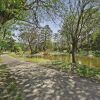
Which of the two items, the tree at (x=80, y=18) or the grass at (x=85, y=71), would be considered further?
the tree at (x=80, y=18)

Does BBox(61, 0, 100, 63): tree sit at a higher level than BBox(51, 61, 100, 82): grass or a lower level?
higher

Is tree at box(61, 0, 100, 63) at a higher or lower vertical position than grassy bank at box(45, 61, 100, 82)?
higher

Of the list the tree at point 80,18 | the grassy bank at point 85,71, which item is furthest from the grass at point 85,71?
the tree at point 80,18

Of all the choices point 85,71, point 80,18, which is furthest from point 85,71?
point 80,18

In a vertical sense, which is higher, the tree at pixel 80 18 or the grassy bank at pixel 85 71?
the tree at pixel 80 18

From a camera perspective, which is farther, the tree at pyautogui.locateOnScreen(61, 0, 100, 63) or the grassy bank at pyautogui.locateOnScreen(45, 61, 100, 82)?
the tree at pyautogui.locateOnScreen(61, 0, 100, 63)

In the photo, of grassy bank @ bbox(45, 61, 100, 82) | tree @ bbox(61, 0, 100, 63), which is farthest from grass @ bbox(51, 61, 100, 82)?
tree @ bbox(61, 0, 100, 63)

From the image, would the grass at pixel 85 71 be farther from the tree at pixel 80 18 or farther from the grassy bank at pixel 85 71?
the tree at pixel 80 18

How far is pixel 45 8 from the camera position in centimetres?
1609

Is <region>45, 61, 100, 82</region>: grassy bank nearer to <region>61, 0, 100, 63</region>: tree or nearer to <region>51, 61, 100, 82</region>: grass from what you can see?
<region>51, 61, 100, 82</region>: grass

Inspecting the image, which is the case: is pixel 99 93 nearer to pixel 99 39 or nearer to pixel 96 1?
pixel 96 1

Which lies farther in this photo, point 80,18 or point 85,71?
point 80,18

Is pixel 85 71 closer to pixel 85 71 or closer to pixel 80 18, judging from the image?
pixel 85 71

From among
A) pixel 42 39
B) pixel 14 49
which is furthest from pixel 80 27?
pixel 42 39
